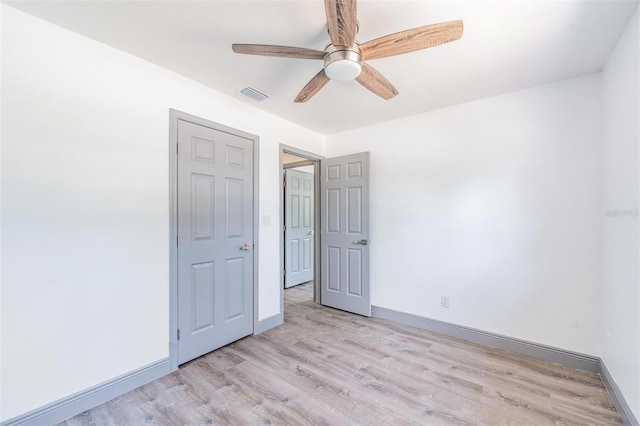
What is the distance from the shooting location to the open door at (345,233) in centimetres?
341

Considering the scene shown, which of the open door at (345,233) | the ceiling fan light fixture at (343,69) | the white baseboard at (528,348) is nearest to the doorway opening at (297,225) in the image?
the open door at (345,233)

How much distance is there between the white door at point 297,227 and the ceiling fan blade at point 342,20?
10.9 feet

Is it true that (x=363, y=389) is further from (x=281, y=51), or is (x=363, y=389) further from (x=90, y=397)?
(x=281, y=51)

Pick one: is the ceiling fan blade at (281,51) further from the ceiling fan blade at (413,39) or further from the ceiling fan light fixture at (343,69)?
the ceiling fan blade at (413,39)

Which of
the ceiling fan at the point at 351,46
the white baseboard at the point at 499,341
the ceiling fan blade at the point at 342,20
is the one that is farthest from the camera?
the white baseboard at the point at 499,341

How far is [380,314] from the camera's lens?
132 inches

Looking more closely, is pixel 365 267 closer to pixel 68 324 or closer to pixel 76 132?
pixel 68 324

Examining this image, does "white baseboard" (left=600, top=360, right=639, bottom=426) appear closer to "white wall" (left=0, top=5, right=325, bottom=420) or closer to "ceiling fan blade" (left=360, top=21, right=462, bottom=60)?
"ceiling fan blade" (left=360, top=21, right=462, bottom=60)

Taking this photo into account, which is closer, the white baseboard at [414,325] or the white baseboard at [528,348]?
the white baseboard at [414,325]

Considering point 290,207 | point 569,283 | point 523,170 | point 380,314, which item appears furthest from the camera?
point 290,207

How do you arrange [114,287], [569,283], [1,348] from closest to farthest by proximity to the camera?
1. [1,348]
2. [114,287]
3. [569,283]

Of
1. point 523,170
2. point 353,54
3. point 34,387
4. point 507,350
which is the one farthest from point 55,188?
point 507,350

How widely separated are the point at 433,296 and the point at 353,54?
2.57 metres

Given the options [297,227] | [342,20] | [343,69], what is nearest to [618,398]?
[343,69]
